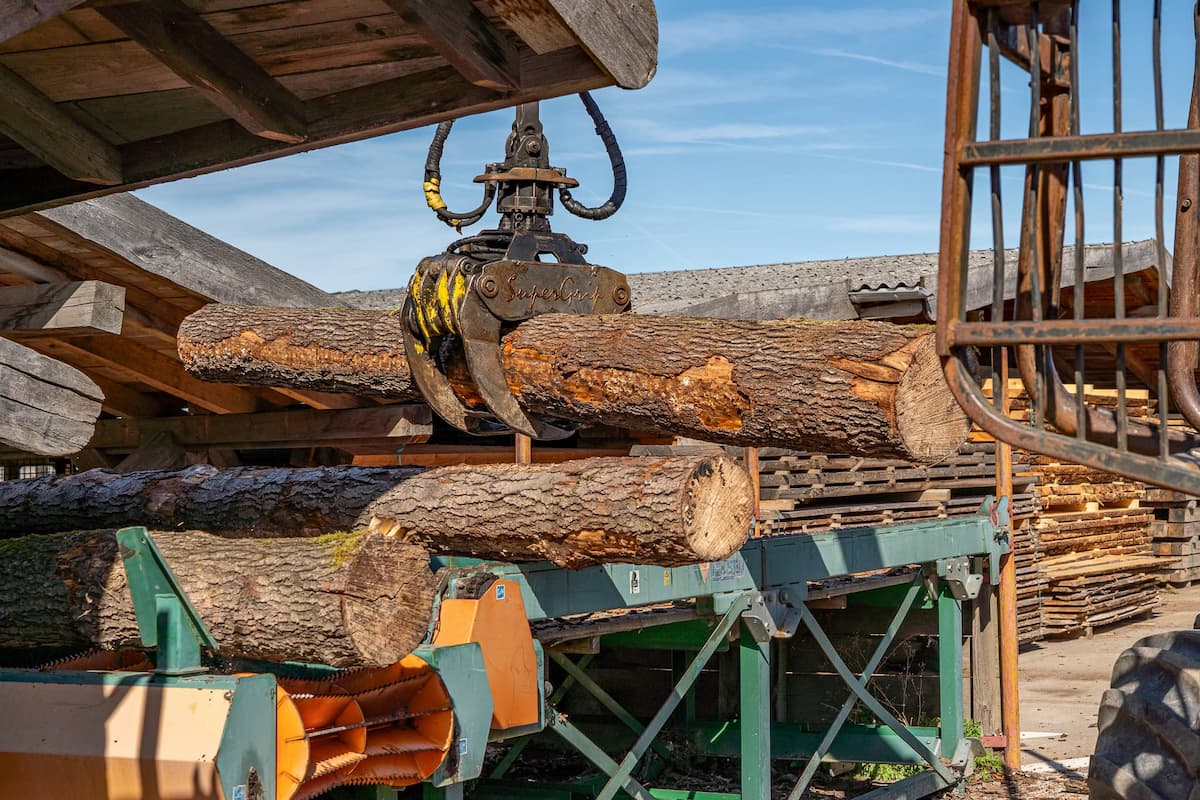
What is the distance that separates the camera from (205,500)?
5.54 meters

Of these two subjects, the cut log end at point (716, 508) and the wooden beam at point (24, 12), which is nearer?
the wooden beam at point (24, 12)

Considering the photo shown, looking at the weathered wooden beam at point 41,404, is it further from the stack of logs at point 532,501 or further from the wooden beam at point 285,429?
the wooden beam at point 285,429

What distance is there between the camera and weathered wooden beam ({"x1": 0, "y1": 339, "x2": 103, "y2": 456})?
10.7 ft

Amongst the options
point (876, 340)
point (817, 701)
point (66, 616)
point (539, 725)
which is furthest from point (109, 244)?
point (817, 701)

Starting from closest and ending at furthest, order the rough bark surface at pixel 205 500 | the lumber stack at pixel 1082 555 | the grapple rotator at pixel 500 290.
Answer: the grapple rotator at pixel 500 290 < the rough bark surface at pixel 205 500 < the lumber stack at pixel 1082 555

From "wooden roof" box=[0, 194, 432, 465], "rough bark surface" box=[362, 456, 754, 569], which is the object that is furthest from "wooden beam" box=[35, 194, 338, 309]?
"rough bark surface" box=[362, 456, 754, 569]

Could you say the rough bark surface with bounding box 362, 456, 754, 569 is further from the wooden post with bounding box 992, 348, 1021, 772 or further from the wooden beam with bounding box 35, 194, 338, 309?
the wooden post with bounding box 992, 348, 1021, 772

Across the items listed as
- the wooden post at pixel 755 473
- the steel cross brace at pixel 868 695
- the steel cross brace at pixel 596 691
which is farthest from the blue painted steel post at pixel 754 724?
the wooden post at pixel 755 473

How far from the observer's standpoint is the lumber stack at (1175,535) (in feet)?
55.7

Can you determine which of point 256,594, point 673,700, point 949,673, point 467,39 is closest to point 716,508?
point 256,594

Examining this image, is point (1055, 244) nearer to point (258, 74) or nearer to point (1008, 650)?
point (258, 74)

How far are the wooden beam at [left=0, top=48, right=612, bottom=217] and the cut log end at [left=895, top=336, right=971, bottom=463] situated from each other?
1.37 meters

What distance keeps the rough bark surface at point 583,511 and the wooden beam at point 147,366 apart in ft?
15.3

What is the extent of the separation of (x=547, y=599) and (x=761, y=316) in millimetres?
5302
